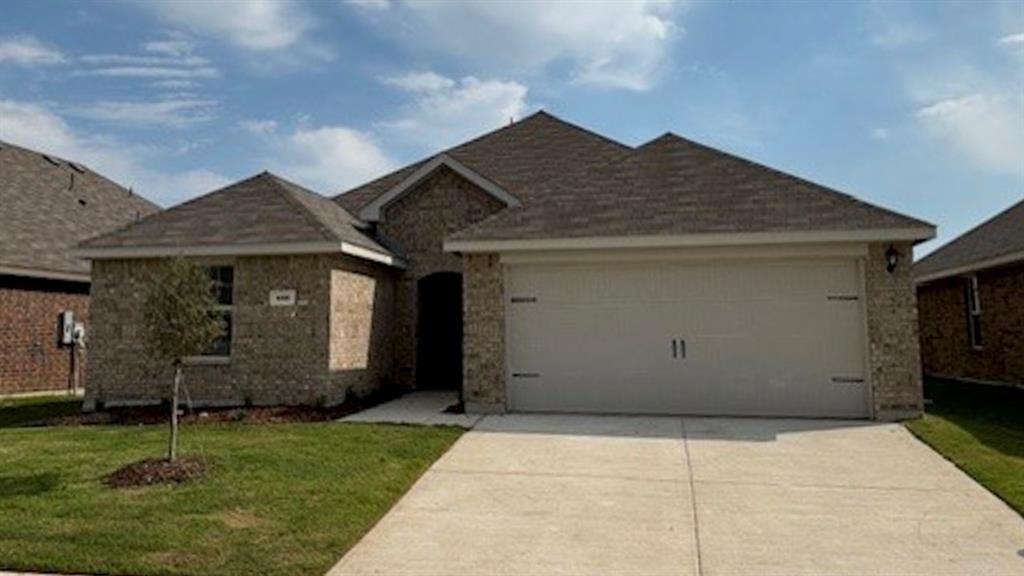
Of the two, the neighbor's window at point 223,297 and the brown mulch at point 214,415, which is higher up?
the neighbor's window at point 223,297

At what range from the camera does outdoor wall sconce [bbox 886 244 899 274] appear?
392 inches

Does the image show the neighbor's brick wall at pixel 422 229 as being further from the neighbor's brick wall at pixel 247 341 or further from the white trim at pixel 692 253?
the white trim at pixel 692 253

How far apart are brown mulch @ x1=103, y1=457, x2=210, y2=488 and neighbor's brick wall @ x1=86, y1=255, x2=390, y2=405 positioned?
4.13 m

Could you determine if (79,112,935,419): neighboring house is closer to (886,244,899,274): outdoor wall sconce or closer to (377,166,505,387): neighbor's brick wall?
(886,244,899,274): outdoor wall sconce

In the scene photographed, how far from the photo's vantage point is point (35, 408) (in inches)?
480

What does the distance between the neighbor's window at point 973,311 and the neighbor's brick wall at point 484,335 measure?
12.7 meters

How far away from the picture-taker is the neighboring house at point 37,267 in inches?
553

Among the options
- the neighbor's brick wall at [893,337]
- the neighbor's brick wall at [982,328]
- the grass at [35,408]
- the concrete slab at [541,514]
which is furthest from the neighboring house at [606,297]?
the neighbor's brick wall at [982,328]

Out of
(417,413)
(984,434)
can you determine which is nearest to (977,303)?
(984,434)

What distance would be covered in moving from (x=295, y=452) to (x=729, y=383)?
6.63m

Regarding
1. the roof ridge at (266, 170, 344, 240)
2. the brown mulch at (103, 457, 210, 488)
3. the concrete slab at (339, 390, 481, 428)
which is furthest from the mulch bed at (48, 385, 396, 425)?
the brown mulch at (103, 457, 210, 488)

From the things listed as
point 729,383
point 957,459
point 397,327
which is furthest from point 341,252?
point 957,459

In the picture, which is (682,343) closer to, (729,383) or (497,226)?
(729,383)

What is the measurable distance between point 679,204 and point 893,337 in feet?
12.6
